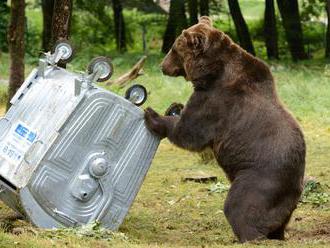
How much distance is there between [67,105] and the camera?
7609 mm

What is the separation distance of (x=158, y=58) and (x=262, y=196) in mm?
18294

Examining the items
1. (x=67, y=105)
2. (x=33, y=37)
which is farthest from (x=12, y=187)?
(x=33, y=37)

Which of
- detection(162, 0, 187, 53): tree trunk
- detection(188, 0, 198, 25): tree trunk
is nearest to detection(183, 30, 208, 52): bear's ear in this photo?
detection(188, 0, 198, 25): tree trunk

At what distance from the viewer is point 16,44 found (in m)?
14.1

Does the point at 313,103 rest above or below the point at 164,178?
below

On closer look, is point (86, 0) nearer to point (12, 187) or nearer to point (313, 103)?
point (313, 103)

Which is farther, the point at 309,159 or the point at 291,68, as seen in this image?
the point at 291,68

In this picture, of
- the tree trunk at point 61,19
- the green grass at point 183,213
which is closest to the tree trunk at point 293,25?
the green grass at point 183,213

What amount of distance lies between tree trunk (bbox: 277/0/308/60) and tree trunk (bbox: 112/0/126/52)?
22.3 feet

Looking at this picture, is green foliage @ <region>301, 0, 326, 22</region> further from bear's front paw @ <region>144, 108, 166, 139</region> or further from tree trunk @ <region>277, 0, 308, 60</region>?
bear's front paw @ <region>144, 108, 166, 139</region>

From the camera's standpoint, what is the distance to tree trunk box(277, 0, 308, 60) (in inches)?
1097

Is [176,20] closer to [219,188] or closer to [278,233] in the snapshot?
[219,188]

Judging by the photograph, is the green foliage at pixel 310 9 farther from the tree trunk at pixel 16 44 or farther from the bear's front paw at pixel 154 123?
the bear's front paw at pixel 154 123

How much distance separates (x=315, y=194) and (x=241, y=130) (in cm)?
278
